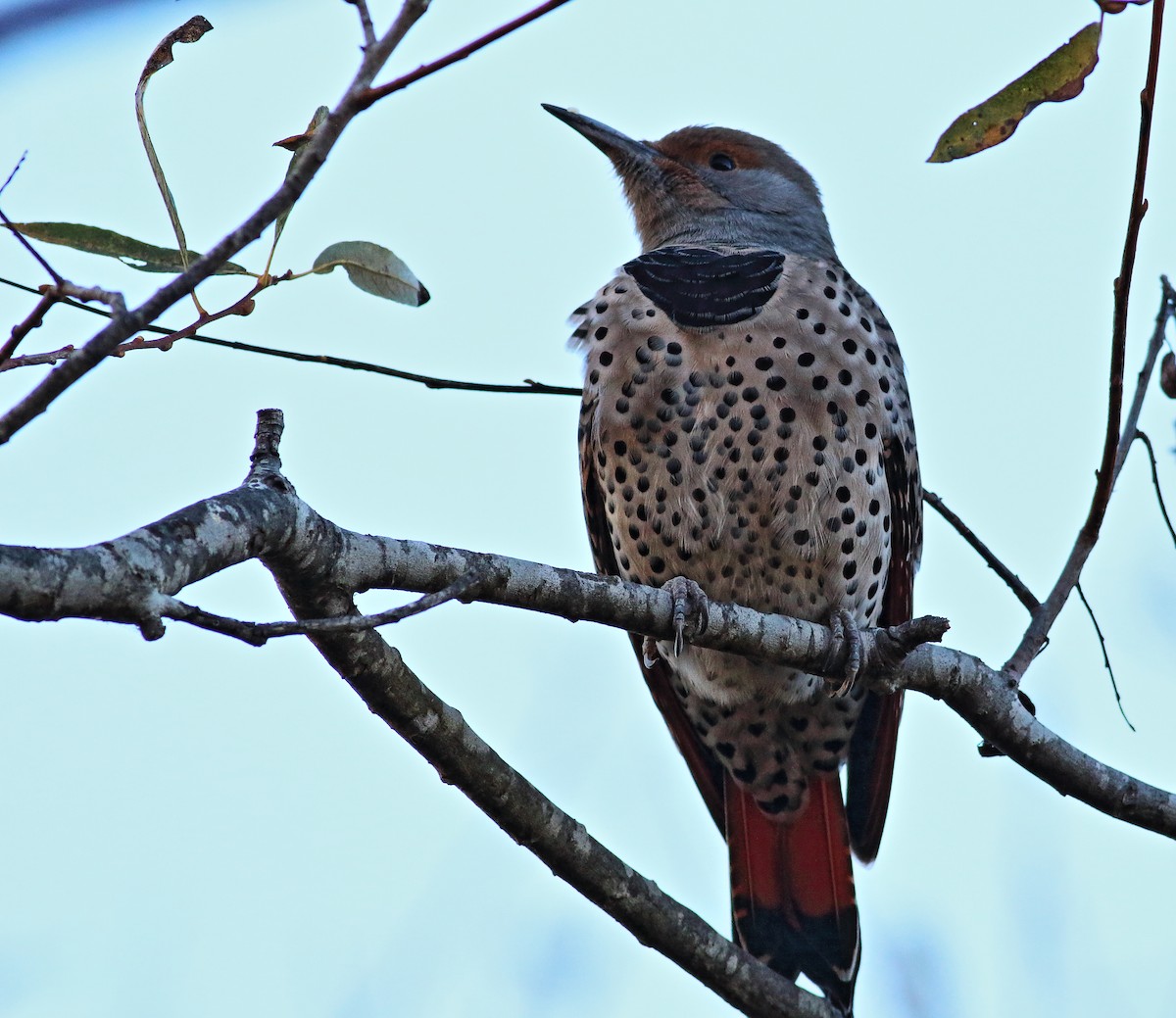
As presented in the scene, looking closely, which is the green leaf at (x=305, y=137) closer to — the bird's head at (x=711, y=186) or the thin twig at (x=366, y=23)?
the thin twig at (x=366, y=23)

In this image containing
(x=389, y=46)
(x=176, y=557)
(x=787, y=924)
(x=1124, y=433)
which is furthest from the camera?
(x=787, y=924)

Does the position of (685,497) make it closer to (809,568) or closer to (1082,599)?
(809,568)

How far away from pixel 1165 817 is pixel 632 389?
1.82 metres

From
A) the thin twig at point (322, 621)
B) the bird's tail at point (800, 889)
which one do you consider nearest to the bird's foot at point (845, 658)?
the thin twig at point (322, 621)

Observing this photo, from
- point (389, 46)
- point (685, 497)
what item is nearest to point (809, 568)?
point (685, 497)

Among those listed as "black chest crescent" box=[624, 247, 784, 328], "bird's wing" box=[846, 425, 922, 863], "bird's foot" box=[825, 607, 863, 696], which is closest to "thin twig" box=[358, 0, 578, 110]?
"bird's foot" box=[825, 607, 863, 696]

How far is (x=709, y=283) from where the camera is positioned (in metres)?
4.37

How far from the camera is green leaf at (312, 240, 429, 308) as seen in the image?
8.55ft

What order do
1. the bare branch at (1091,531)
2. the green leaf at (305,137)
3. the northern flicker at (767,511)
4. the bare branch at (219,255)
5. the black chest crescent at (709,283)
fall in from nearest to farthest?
the bare branch at (219,255) < the green leaf at (305,137) < the bare branch at (1091,531) < the northern flicker at (767,511) < the black chest crescent at (709,283)

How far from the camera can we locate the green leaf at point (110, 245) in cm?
256

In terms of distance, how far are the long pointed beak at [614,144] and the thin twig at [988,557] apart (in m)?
2.09

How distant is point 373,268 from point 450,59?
2.77ft

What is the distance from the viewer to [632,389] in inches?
165

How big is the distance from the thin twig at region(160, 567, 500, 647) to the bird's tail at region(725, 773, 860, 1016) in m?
2.45
